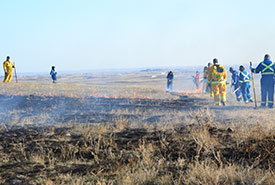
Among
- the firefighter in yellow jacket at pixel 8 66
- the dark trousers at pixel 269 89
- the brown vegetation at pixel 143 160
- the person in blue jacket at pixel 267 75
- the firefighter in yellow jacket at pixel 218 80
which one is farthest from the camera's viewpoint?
the firefighter in yellow jacket at pixel 8 66

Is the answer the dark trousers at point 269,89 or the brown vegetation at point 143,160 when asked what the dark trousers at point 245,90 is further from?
the brown vegetation at point 143,160

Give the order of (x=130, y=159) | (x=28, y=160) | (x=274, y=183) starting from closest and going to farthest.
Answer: (x=274, y=183) → (x=130, y=159) → (x=28, y=160)

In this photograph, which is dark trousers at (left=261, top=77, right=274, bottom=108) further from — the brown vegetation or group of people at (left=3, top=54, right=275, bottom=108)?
the brown vegetation

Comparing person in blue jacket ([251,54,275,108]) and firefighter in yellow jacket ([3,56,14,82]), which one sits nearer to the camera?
person in blue jacket ([251,54,275,108])

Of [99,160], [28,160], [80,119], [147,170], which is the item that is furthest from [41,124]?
[147,170]

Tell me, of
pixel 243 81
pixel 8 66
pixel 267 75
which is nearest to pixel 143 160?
pixel 267 75

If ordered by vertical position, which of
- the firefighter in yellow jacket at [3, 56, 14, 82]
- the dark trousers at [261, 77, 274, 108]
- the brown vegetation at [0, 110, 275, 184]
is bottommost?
the brown vegetation at [0, 110, 275, 184]

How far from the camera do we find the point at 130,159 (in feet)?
15.4

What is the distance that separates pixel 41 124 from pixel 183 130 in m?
4.43

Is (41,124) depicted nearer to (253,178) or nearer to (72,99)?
(72,99)

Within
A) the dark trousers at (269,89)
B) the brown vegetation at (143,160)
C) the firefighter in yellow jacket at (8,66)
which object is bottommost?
the brown vegetation at (143,160)

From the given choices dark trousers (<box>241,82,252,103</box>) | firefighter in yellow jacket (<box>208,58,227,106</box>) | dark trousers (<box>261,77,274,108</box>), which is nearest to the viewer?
dark trousers (<box>261,77,274,108</box>)

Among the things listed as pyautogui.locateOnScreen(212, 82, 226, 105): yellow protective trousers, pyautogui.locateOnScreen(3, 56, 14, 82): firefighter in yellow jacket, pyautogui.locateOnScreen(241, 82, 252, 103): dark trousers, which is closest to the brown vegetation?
pyautogui.locateOnScreen(212, 82, 226, 105): yellow protective trousers

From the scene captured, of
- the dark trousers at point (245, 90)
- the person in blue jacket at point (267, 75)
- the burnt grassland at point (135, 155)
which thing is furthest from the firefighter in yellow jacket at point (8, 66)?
the person in blue jacket at point (267, 75)
